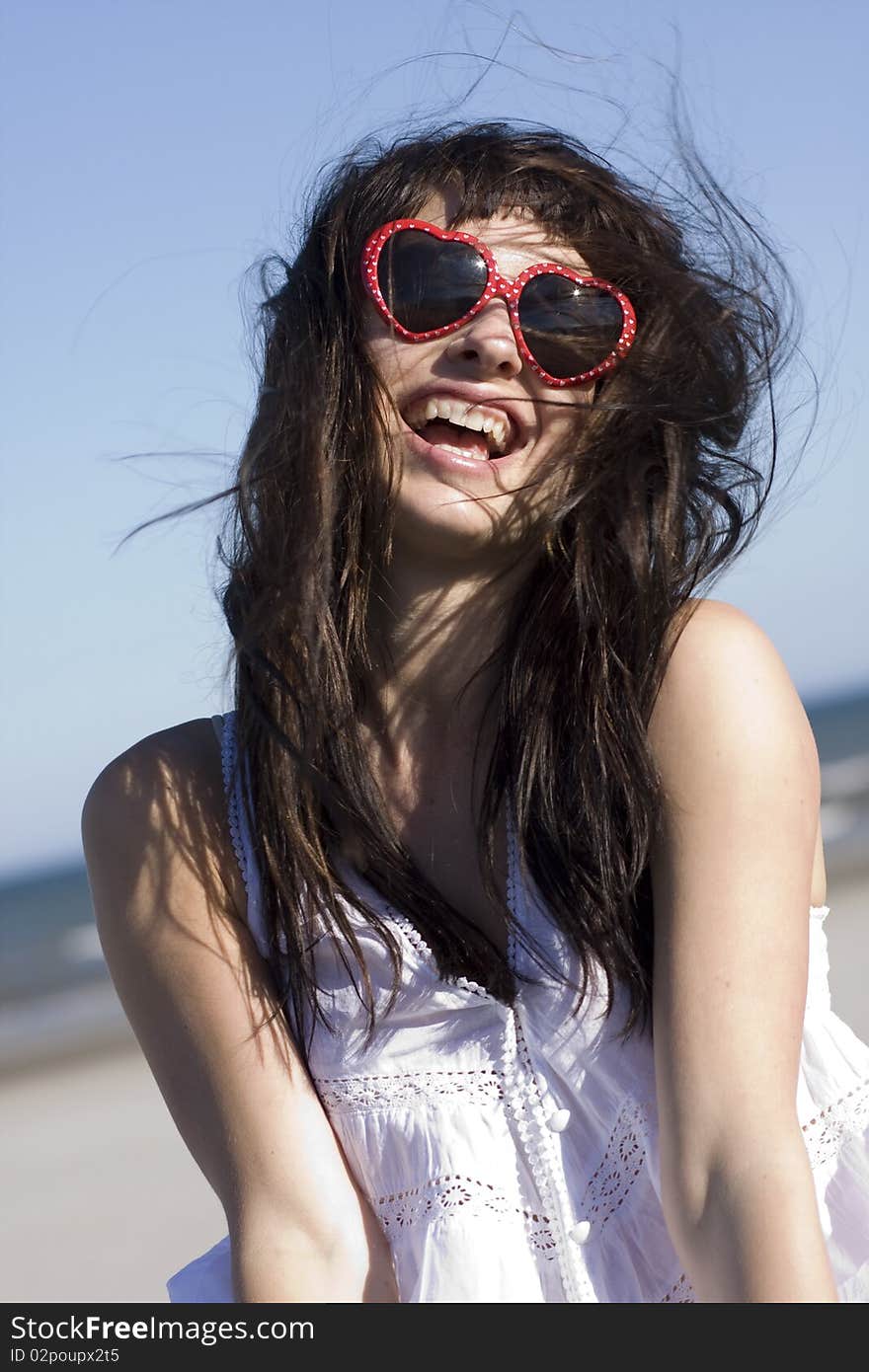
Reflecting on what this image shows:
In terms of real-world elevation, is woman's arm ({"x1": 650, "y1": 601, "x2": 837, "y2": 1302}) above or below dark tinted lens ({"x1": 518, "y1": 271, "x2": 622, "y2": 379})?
below

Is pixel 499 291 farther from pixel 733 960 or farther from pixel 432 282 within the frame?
pixel 733 960

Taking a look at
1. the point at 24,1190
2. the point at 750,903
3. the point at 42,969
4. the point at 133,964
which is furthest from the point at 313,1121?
the point at 42,969

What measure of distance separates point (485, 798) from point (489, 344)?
0.75 meters

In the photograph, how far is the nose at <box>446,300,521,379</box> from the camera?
88.4 inches

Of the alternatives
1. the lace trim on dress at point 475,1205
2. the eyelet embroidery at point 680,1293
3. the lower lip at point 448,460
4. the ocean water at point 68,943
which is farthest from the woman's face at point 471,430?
the ocean water at point 68,943

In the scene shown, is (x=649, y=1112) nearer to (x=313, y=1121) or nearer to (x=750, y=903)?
(x=750, y=903)

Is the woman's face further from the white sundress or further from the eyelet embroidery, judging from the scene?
the eyelet embroidery

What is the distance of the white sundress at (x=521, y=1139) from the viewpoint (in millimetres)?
2111

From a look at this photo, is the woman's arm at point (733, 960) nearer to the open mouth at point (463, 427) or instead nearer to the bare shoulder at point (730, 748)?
the bare shoulder at point (730, 748)

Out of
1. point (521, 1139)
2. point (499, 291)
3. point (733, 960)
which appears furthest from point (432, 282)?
point (521, 1139)

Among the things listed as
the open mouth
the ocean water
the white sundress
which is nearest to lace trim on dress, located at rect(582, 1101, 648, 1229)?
the white sundress

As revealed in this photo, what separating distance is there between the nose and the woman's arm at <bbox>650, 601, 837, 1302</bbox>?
0.53 metres

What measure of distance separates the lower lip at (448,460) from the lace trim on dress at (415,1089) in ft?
3.17
